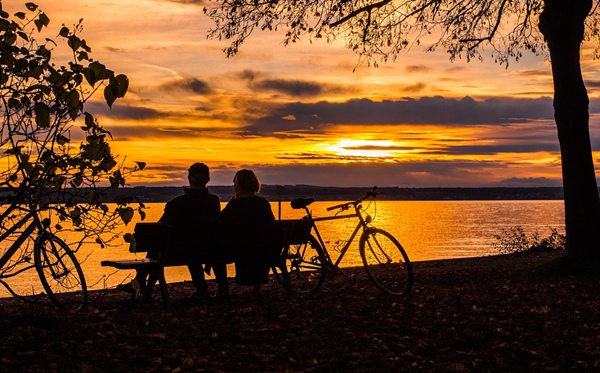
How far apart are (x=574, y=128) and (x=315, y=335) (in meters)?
7.66

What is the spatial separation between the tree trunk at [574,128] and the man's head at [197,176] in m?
6.86

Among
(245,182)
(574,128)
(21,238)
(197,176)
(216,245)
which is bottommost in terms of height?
(216,245)

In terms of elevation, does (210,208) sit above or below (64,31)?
below

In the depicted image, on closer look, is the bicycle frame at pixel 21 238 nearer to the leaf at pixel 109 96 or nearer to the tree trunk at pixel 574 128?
the leaf at pixel 109 96

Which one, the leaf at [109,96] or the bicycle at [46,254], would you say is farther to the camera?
the bicycle at [46,254]

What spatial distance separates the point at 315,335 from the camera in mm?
7977

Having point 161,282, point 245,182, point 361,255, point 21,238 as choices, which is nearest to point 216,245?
point 161,282

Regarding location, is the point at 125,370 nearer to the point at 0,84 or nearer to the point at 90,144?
the point at 90,144

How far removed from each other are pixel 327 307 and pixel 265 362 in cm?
242

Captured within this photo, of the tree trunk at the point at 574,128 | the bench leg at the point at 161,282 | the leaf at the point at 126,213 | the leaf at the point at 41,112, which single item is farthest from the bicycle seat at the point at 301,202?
the leaf at the point at 41,112

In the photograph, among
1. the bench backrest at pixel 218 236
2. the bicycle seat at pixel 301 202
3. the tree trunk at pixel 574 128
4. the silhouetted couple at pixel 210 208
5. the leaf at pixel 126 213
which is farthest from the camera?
the tree trunk at pixel 574 128

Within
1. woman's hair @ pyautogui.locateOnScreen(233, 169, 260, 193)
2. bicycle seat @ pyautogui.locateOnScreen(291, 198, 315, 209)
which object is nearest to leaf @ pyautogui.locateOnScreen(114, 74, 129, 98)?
woman's hair @ pyautogui.locateOnScreen(233, 169, 260, 193)

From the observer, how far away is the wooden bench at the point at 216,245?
9.59 meters

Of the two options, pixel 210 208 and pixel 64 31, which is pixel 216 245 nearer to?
pixel 210 208
